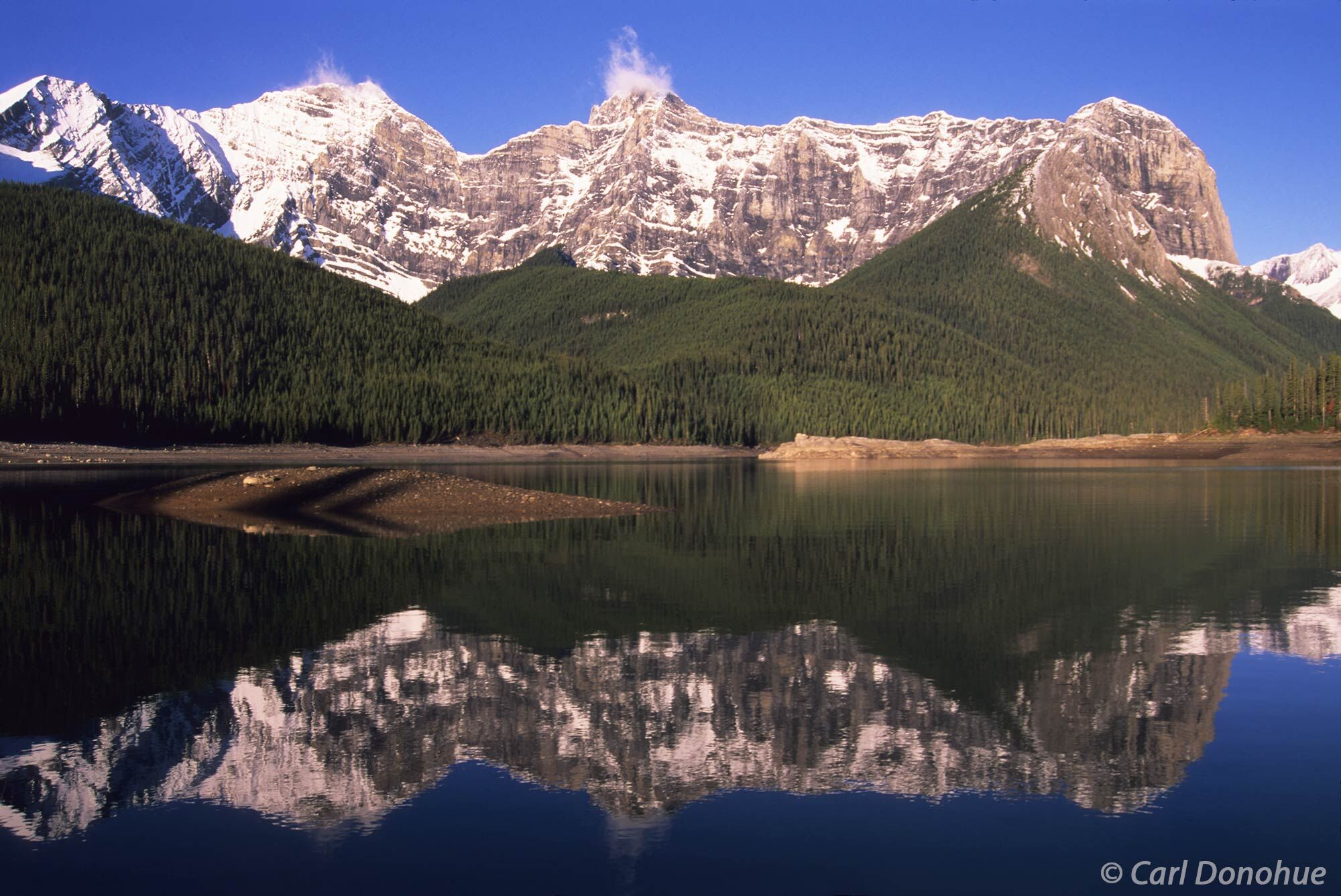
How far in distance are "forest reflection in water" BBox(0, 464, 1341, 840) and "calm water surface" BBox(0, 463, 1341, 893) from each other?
11 centimetres

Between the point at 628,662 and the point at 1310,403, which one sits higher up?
the point at 1310,403

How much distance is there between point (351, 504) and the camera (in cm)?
7094

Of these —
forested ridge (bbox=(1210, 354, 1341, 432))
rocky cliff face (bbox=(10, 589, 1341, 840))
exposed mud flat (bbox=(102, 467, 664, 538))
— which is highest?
forested ridge (bbox=(1210, 354, 1341, 432))

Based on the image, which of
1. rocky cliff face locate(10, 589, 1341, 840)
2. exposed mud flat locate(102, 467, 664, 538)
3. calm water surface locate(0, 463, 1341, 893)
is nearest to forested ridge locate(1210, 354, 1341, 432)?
exposed mud flat locate(102, 467, 664, 538)

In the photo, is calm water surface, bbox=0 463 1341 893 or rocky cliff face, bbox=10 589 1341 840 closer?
calm water surface, bbox=0 463 1341 893

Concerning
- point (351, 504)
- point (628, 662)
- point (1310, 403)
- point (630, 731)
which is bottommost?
point (630, 731)

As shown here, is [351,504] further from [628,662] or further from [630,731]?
[630,731]

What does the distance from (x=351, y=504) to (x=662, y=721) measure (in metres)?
53.1

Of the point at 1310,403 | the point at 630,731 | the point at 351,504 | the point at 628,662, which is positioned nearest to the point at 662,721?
the point at 630,731

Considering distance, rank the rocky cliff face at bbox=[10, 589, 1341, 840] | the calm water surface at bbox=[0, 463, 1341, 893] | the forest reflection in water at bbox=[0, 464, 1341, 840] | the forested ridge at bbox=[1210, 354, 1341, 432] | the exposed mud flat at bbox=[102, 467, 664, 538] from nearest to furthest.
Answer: the calm water surface at bbox=[0, 463, 1341, 893]
the rocky cliff face at bbox=[10, 589, 1341, 840]
the forest reflection in water at bbox=[0, 464, 1341, 840]
the exposed mud flat at bbox=[102, 467, 664, 538]
the forested ridge at bbox=[1210, 354, 1341, 432]

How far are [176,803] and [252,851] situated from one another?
8.24ft

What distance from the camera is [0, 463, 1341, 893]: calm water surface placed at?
15.6 metres

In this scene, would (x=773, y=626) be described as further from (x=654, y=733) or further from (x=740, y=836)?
(x=740, y=836)

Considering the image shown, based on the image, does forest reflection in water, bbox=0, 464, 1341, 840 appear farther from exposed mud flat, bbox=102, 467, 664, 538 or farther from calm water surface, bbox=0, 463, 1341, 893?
exposed mud flat, bbox=102, 467, 664, 538
